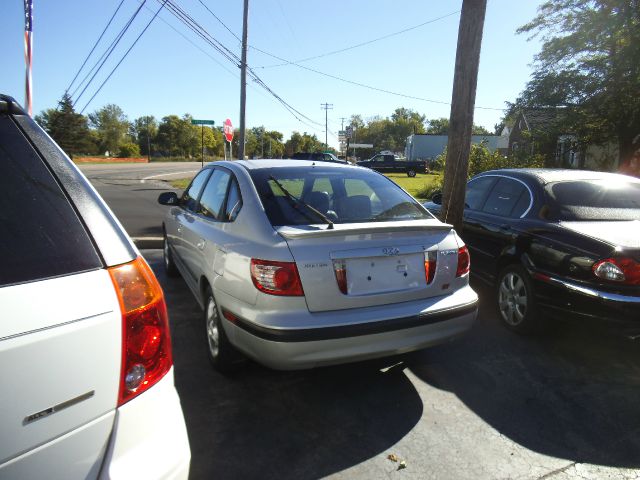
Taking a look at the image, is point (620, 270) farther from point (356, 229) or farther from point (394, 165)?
point (394, 165)

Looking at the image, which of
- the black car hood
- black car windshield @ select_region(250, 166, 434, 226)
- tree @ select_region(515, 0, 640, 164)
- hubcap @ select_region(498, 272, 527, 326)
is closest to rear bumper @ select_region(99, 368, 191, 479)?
black car windshield @ select_region(250, 166, 434, 226)

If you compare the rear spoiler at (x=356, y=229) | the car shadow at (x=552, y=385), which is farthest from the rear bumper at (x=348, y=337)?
the car shadow at (x=552, y=385)

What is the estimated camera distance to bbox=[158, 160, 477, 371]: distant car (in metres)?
2.57

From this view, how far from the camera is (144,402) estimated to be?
1374mm

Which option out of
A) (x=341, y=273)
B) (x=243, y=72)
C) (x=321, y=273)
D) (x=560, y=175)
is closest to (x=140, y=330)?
(x=321, y=273)

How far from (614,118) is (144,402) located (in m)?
22.8

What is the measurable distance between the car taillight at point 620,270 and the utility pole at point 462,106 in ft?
7.21

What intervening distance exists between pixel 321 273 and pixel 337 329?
13.3 inches

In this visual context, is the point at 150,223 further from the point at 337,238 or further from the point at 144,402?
the point at 144,402

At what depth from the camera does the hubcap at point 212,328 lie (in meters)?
3.20

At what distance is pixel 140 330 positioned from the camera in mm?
1378

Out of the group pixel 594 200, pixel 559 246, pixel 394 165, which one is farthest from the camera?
pixel 394 165

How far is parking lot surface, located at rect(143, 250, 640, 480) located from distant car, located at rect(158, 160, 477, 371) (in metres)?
0.38

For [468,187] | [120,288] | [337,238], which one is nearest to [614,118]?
[468,187]
